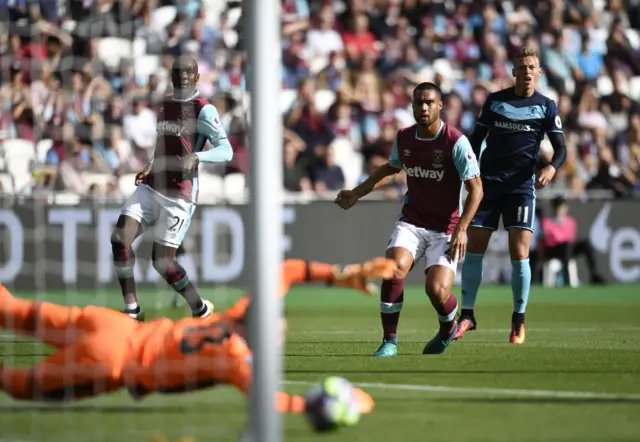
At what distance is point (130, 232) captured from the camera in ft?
30.9

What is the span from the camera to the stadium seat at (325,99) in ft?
56.2

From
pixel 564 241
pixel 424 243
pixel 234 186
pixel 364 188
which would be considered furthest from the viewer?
pixel 564 241

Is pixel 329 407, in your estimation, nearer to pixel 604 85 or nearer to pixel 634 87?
pixel 604 85

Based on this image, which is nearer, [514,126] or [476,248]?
[514,126]

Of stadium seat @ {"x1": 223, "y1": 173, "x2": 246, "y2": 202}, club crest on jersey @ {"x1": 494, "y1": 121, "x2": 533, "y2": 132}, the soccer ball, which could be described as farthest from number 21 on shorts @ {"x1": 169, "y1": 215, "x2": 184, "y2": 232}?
stadium seat @ {"x1": 223, "y1": 173, "x2": 246, "y2": 202}

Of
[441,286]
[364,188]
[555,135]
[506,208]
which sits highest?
[555,135]

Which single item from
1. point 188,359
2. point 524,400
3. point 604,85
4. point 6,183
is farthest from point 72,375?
point 604,85

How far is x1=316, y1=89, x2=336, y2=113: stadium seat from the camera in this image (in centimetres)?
1712

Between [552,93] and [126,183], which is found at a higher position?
[552,93]

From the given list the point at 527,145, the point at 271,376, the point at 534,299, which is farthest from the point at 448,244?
the point at 534,299

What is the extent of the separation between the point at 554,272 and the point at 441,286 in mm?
9118

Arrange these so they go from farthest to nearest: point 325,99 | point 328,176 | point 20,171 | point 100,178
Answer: point 325,99, point 328,176, point 100,178, point 20,171

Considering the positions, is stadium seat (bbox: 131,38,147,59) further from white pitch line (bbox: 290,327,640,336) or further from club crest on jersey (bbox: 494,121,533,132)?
club crest on jersey (bbox: 494,121,533,132)

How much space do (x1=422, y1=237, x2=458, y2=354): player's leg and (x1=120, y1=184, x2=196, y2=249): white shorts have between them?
232 cm
